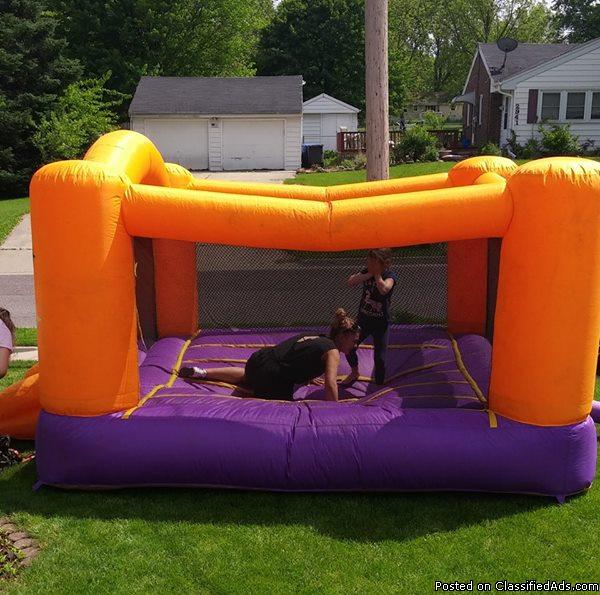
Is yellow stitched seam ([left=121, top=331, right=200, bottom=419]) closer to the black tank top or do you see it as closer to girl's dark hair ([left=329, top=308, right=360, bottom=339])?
the black tank top

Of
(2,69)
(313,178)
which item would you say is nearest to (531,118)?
(313,178)

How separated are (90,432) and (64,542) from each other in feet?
2.28

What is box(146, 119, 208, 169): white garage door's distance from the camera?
27141 mm

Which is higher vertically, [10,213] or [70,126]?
[70,126]

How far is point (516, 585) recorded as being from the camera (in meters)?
3.69

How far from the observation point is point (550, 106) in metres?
23.8

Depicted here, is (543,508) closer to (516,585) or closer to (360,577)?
(516,585)

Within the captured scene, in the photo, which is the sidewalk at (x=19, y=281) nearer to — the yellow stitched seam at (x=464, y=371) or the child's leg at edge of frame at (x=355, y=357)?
the child's leg at edge of frame at (x=355, y=357)

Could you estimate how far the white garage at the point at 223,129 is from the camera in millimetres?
26719

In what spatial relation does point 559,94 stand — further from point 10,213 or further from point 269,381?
point 269,381

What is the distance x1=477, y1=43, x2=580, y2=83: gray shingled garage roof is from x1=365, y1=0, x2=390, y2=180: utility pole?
19.5m

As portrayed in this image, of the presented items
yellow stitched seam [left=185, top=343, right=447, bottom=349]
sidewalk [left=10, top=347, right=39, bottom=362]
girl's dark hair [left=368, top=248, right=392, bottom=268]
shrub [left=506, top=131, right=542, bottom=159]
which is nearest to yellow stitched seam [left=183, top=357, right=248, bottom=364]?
yellow stitched seam [left=185, top=343, right=447, bottom=349]

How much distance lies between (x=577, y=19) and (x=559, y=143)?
33534 mm

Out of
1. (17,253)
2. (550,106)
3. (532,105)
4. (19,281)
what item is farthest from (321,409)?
(550,106)
